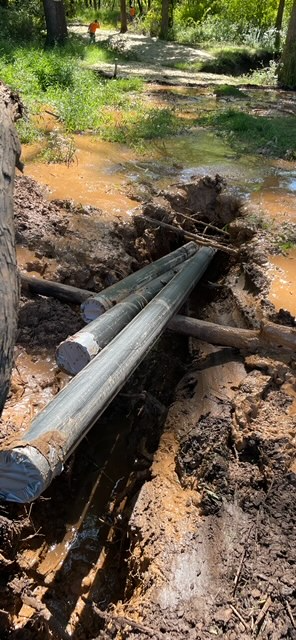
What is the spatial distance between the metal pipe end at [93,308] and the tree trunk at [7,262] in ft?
3.38

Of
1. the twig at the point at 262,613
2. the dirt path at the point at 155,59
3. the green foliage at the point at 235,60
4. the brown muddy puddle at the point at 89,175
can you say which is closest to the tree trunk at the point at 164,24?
the dirt path at the point at 155,59

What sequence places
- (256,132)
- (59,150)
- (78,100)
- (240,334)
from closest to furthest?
(240,334)
(59,150)
(78,100)
(256,132)

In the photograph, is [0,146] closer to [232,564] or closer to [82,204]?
[82,204]

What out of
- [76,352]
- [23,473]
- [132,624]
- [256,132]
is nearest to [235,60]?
[256,132]

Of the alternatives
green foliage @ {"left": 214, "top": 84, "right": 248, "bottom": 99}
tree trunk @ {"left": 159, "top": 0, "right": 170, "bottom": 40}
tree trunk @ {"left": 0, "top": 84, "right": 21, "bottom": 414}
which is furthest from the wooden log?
tree trunk @ {"left": 159, "top": 0, "right": 170, "bottom": 40}

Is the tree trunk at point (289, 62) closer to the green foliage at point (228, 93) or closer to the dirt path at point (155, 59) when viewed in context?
the dirt path at point (155, 59)

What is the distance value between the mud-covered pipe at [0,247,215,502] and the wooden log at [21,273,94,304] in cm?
77

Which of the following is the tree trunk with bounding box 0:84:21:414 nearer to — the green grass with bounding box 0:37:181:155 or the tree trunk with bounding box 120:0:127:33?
the green grass with bounding box 0:37:181:155

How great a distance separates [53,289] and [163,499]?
7.08ft

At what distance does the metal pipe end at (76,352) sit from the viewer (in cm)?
340

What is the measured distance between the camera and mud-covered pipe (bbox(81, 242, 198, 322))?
410 centimetres

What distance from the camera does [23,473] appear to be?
7.64ft

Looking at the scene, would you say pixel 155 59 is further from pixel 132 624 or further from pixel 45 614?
pixel 132 624

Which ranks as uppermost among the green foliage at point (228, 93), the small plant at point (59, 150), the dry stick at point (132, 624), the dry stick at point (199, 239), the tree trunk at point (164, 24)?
the tree trunk at point (164, 24)
